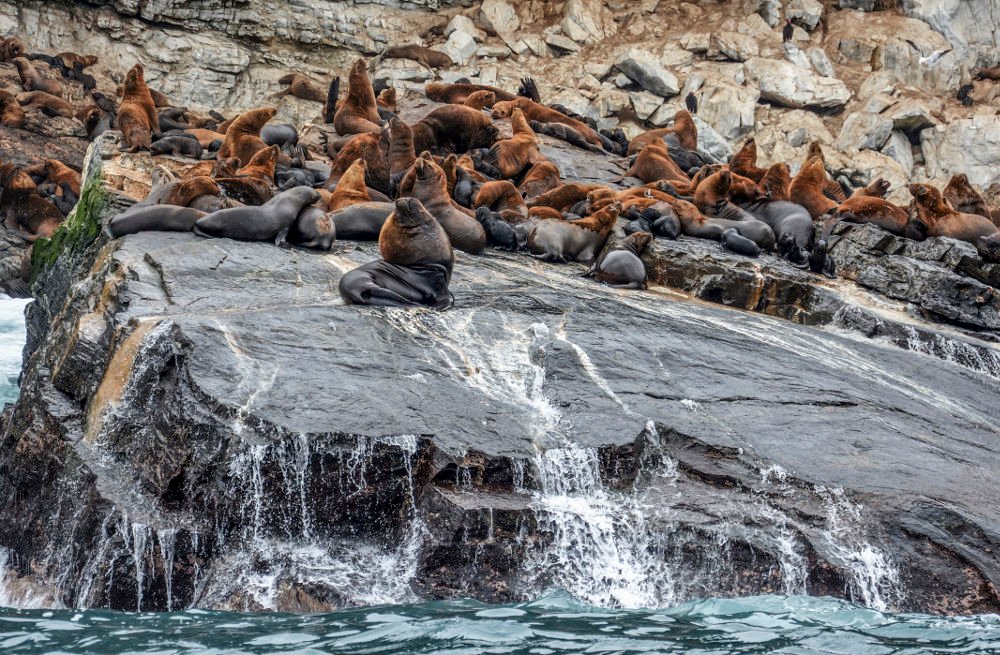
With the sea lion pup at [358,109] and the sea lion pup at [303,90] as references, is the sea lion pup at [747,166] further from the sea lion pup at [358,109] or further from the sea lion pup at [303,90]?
the sea lion pup at [303,90]

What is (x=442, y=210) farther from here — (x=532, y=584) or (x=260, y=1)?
(x=260, y=1)

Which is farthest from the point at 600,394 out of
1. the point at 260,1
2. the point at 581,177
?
the point at 260,1

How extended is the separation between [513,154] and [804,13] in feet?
64.3

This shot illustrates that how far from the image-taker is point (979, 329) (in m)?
12.1

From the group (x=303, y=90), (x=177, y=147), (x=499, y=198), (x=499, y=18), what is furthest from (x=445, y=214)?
(x=499, y=18)

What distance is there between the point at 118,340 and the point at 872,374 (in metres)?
6.26

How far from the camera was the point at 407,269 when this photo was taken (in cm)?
898

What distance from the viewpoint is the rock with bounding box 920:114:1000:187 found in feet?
93.7

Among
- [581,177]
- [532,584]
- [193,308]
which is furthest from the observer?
[581,177]

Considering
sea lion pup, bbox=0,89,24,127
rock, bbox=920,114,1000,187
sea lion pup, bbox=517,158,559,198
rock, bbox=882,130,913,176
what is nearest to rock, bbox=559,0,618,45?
rock, bbox=882,130,913,176

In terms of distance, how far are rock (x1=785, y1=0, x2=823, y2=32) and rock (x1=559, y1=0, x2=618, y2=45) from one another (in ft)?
17.4

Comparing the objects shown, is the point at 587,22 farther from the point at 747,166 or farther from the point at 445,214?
the point at 445,214

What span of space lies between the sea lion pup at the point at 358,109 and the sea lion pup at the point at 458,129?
1.31m

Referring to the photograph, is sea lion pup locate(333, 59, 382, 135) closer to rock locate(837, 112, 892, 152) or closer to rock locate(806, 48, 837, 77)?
rock locate(837, 112, 892, 152)
